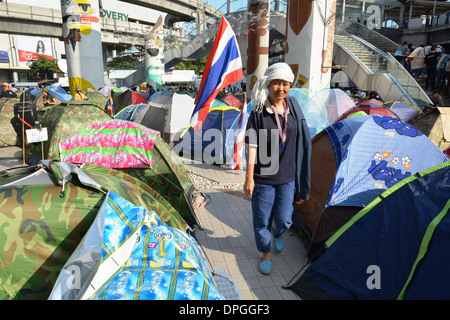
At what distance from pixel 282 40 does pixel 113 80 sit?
50.2ft

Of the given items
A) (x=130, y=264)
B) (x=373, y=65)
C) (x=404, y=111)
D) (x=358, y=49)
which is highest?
(x=358, y=49)

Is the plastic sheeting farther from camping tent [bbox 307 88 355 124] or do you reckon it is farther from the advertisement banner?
the advertisement banner

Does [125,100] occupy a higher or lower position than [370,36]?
lower

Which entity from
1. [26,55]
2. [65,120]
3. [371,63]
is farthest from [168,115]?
[26,55]

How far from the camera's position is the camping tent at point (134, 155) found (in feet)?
12.3

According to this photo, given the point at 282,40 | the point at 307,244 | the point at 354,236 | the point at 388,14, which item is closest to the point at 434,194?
the point at 354,236

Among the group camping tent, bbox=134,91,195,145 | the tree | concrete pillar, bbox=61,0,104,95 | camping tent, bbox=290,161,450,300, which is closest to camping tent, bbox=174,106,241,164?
camping tent, bbox=134,91,195,145

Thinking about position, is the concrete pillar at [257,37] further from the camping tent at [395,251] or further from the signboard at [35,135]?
the camping tent at [395,251]

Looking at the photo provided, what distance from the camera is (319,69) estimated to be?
996cm

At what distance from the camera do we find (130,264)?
188 cm

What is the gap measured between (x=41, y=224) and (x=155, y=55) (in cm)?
1953

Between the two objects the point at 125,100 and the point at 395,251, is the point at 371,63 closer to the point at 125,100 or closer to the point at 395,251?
the point at 125,100

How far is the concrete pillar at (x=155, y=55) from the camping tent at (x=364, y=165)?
1840 centimetres

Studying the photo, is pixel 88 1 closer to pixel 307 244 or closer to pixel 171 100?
pixel 171 100
